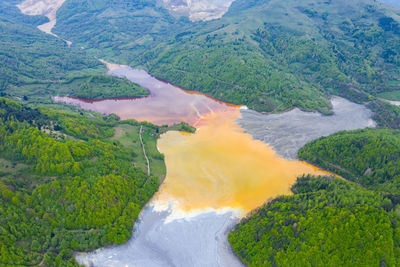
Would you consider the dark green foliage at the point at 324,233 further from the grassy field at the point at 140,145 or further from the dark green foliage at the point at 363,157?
the grassy field at the point at 140,145

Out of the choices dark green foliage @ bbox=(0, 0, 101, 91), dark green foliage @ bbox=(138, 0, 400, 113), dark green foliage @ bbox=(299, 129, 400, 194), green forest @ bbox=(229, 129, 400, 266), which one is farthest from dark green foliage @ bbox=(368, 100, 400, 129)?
dark green foliage @ bbox=(0, 0, 101, 91)

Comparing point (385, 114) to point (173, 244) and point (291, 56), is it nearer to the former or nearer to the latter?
point (291, 56)

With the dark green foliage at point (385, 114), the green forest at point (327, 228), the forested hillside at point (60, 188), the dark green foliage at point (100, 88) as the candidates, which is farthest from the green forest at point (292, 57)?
the forested hillside at point (60, 188)

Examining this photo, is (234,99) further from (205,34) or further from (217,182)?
(205,34)

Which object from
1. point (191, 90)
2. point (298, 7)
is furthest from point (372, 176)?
point (298, 7)

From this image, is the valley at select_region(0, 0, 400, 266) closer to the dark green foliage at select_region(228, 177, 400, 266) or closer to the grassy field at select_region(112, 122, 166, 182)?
the dark green foliage at select_region(228, 177, 400, 266)

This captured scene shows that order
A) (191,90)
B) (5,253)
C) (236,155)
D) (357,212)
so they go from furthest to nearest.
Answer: (191,90) < (236,155) < (357,212) < (5,253)
